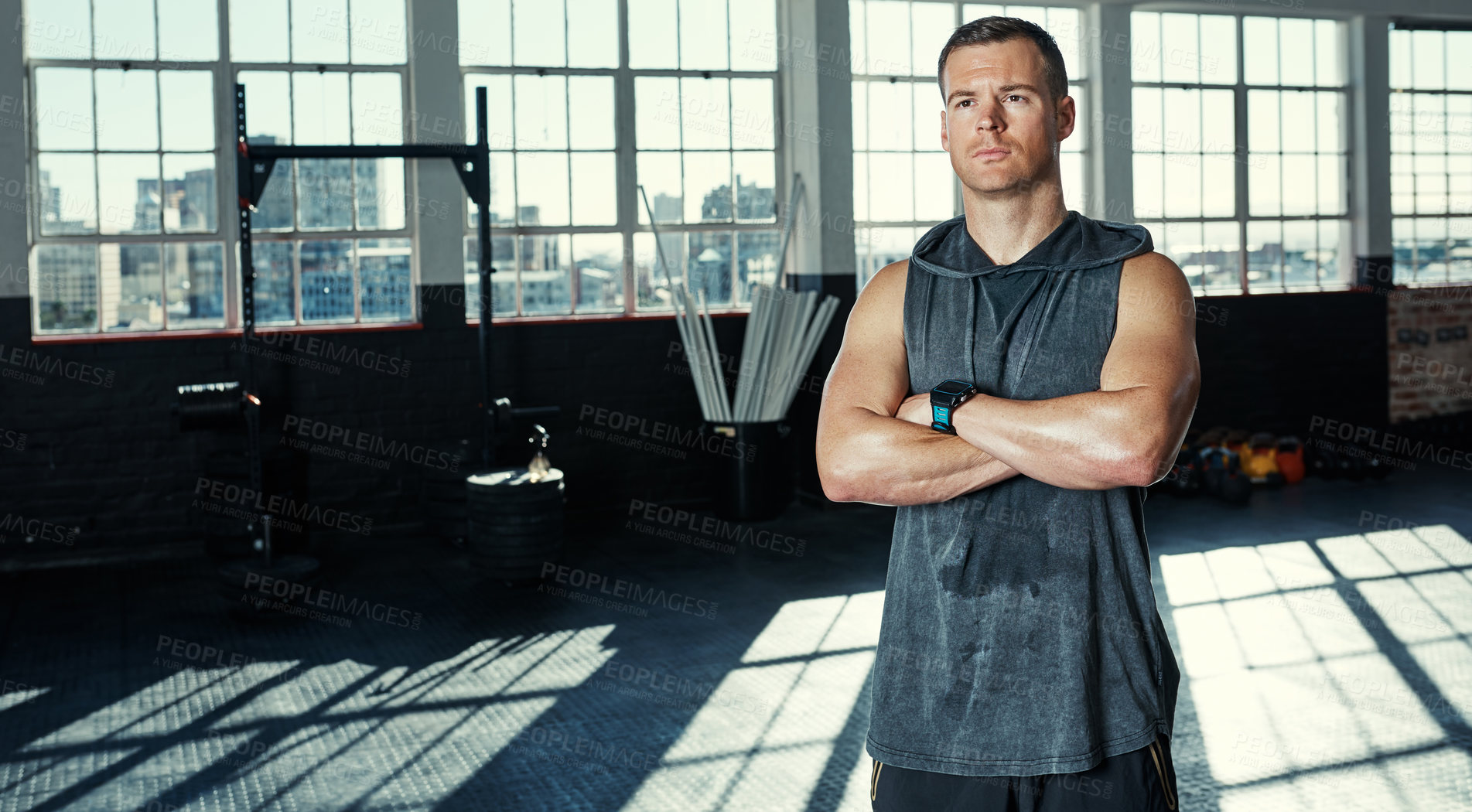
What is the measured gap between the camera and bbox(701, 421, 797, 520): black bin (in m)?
7.05

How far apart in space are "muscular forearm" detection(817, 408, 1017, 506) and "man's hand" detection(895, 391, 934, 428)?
1cm

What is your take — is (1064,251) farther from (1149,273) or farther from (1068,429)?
(1068,429)

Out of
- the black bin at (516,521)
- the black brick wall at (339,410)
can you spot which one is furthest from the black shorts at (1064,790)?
the black brick wall at (339,410)

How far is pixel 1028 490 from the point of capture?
1509mm

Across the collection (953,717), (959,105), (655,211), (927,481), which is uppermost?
(655,211)

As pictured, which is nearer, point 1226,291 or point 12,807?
point 12,807

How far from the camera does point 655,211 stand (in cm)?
746

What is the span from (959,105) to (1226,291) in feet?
27.0

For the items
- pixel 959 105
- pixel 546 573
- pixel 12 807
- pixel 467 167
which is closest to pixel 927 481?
pixel 959 105

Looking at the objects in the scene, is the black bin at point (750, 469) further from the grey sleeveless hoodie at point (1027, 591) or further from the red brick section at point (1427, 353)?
the grey sleeveless hoodie at point (1027, 591)

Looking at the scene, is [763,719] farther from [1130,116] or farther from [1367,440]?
[1367,440]

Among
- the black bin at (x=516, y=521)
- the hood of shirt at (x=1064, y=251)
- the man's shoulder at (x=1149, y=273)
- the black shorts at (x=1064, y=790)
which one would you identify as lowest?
the black bin at (x=516, y=521)

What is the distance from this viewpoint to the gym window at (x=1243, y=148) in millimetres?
8641

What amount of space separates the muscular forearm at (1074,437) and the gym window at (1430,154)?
9265mm
